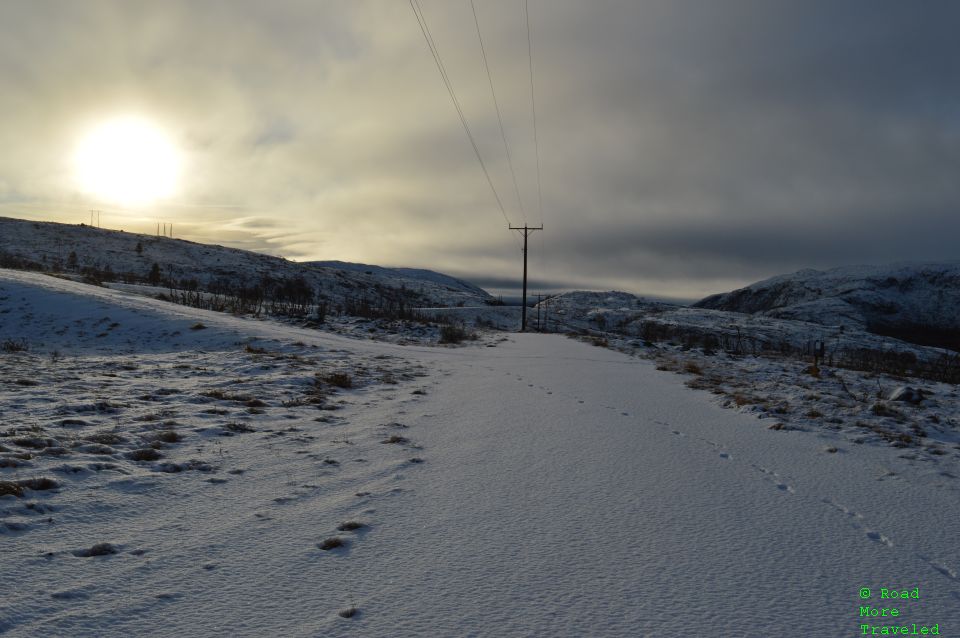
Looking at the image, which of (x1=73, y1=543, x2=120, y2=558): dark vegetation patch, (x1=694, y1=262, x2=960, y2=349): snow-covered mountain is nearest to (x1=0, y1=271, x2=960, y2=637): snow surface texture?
(x1=73, y1=543, x2=120, y2=558): dark vegetation patch

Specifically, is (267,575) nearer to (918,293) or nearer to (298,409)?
(298,409)

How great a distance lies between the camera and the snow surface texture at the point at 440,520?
8.90 ft

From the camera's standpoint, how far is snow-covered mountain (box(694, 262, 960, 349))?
12281 cm

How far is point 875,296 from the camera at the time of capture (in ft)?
456

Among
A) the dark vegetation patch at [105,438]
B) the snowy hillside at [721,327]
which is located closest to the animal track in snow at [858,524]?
the dark vegetation patch at [105,438]

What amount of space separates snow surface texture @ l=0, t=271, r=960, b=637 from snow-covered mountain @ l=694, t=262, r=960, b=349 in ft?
390

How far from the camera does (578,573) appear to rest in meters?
3.12

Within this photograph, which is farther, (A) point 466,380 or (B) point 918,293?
(B) point 918,293

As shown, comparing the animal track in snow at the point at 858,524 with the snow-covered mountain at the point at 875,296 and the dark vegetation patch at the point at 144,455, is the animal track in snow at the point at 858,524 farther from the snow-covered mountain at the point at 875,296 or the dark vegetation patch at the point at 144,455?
the snow-covered mountain at the point at 875,296

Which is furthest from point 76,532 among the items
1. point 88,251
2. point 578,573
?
point 88,251

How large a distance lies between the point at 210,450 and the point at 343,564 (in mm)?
3021

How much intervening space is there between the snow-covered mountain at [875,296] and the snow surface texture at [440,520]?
118783 mm

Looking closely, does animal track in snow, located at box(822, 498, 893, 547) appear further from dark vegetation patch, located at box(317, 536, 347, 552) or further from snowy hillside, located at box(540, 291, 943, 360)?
snowy hillside, located at box(540, 291, 943, 360)

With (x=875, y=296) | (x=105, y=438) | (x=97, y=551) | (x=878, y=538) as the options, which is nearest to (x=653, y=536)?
(x=878, y=538)
